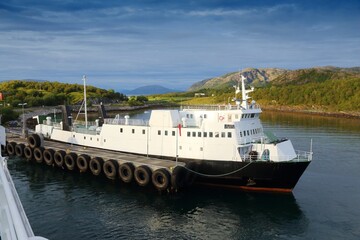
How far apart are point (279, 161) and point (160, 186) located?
34.4 feet

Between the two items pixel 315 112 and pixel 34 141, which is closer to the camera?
pixel 34 141

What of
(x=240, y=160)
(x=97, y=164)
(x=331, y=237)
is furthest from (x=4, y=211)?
(x=97, y=164)

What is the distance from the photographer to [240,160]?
29984 mm

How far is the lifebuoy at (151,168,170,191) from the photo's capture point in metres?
29.2

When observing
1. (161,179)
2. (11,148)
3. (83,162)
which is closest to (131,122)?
(83,162)

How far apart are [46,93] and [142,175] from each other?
379 ft

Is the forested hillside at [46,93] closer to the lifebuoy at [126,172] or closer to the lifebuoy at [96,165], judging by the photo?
the lifebuoy at [96,165]

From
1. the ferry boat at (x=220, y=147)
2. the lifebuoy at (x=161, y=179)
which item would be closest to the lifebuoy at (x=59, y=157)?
the ferry boat at (x=220, y=147)

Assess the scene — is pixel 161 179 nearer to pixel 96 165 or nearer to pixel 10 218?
pixel 96 165

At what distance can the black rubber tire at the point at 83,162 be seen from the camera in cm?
3562

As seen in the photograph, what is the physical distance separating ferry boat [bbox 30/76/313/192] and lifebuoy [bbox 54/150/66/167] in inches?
294

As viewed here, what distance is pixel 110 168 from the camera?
33.3 m

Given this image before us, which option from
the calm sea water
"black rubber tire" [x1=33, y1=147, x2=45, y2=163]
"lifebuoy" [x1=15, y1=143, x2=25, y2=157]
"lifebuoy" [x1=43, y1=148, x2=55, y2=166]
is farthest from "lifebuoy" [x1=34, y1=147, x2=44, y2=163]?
"lifebuoy" [x1=15, y1=143, x2=25, y2=157]

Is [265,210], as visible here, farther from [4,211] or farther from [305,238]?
[4,211]
